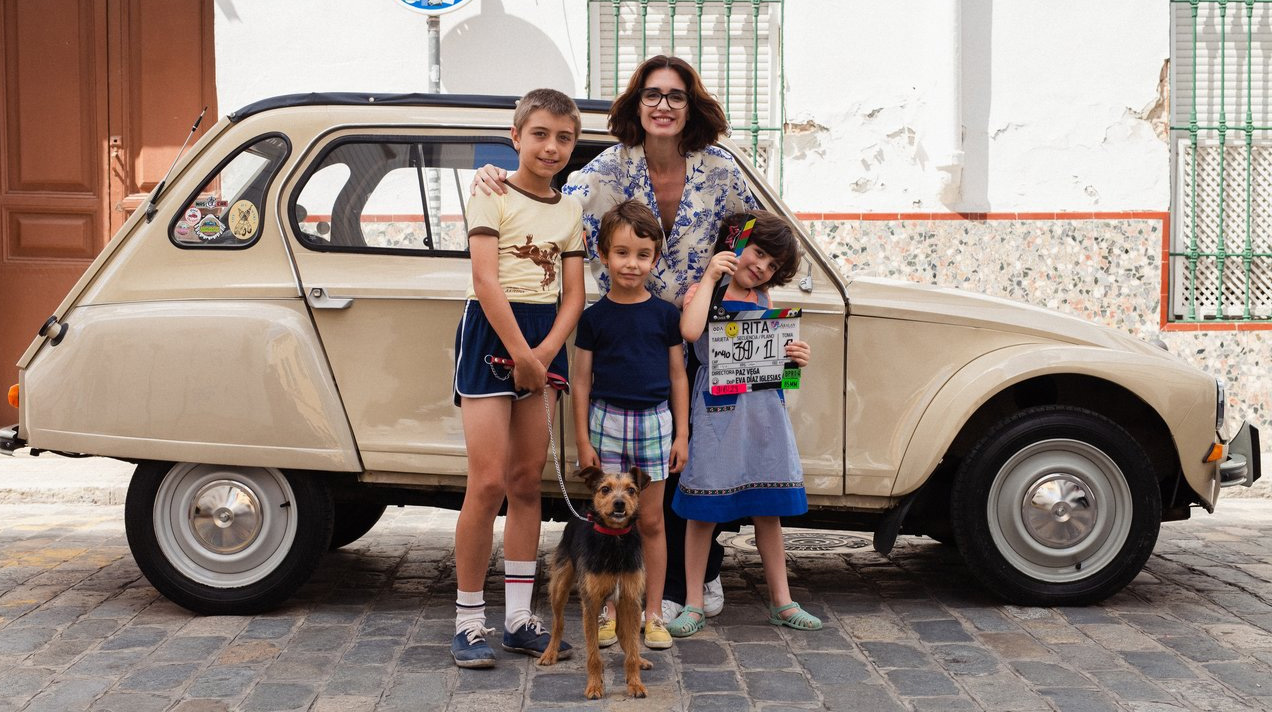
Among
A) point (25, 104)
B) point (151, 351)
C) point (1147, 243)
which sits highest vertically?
point (25, 104)

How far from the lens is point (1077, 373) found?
4.79 m

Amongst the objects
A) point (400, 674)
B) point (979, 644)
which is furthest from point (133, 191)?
point (979, 644)

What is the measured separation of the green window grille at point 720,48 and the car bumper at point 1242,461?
14.1 ft

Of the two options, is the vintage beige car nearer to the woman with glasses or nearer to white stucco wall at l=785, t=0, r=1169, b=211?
the woman with glasses

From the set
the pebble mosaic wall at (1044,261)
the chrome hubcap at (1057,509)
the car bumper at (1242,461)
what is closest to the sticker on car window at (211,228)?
the chrome hubcap at (1057,509)

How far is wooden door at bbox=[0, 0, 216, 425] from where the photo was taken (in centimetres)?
893

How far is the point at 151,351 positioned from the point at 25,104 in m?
5.26

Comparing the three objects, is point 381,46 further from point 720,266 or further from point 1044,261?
point 720,266

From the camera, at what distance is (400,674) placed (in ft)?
13.5

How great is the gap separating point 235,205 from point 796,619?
2.61 metres

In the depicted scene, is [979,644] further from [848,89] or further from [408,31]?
[408,31]

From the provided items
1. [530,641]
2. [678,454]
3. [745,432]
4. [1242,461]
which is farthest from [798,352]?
[1242,461]

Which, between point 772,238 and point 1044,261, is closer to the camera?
point 772,238

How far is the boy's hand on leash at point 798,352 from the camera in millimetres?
4516
